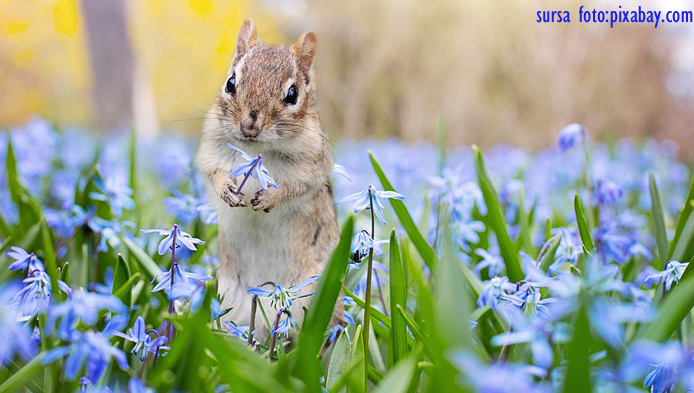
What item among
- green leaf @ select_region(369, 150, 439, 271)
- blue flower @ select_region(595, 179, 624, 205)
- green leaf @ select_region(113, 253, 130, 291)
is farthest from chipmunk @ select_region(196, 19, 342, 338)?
blue flower @ select_region(595, 179, 624, 205)

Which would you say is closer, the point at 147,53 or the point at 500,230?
the point at 500,230

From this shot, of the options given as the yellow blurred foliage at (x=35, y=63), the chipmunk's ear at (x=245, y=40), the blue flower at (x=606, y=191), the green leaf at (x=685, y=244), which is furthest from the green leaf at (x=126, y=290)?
the yellow blurred foliage at (x=35, y=63)

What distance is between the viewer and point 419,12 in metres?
17.3

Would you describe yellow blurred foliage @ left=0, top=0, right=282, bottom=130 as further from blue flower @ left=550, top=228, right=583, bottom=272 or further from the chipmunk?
blue flower @ left=550, top=228, right=583, bottom=272

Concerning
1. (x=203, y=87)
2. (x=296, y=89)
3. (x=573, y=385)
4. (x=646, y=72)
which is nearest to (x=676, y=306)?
(x=573, y=385)

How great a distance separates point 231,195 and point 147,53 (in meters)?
25.5

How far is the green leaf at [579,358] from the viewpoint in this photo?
0.84 metres

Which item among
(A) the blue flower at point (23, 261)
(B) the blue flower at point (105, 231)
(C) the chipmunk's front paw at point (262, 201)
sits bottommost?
(B) the blue flower at point (105, 231)

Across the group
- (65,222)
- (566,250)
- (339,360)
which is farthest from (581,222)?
(65,222)

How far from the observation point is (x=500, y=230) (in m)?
2.04

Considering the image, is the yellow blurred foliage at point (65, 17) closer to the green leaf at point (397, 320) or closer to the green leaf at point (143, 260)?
the green leaf at point (143, 260)

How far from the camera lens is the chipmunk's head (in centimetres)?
171

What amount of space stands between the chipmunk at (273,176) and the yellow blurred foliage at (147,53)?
76.2ft

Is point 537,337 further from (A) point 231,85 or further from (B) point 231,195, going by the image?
(A) point 231,85
